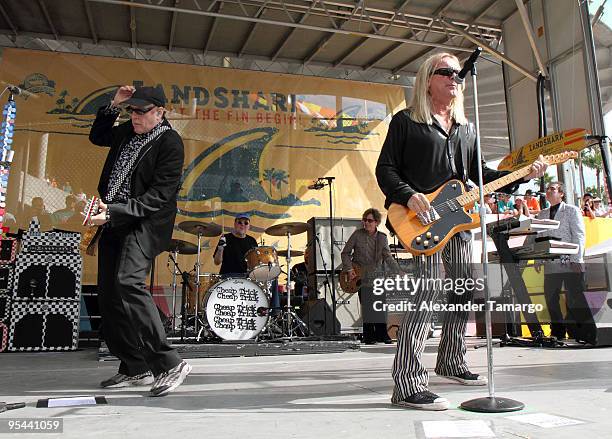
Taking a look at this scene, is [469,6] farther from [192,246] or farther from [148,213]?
[148,213]

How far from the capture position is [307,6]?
36.1ft

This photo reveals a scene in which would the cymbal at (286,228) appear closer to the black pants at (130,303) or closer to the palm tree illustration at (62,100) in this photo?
the black pants at (130,303)

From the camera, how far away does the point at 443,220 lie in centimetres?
275

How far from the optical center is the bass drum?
6848 mm

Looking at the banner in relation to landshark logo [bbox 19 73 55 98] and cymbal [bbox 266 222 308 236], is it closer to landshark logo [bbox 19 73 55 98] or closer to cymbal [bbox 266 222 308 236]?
landshark logo [bbox 19 73 55 98]

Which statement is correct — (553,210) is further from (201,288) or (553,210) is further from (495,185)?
(201,288)

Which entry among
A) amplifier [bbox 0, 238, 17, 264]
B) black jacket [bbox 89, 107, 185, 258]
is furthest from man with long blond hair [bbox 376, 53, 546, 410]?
amplifier [bbox 0, 238, 17, 264]

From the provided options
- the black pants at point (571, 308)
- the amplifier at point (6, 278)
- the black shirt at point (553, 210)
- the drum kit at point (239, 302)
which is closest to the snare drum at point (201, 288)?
the drum kit at point (239, 302)

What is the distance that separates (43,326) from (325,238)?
4.36 meters

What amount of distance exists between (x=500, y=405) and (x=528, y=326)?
560cm

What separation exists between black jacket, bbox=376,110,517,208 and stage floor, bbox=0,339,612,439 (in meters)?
1.11

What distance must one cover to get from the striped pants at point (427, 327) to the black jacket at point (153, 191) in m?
1.54

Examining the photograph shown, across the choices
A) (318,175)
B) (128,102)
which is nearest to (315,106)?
(318,175)

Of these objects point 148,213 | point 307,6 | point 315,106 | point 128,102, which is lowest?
point 148,213
